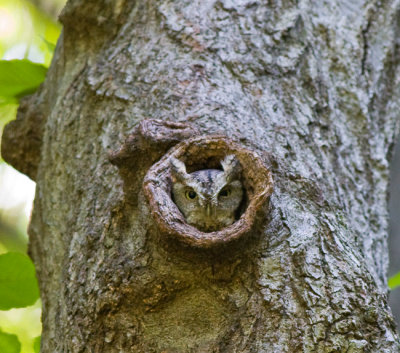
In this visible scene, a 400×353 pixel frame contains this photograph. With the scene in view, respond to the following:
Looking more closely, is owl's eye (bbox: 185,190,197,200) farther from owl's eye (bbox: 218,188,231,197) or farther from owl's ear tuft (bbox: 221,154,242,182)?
owl's ear tuft (bbox: 221,154,242,182)

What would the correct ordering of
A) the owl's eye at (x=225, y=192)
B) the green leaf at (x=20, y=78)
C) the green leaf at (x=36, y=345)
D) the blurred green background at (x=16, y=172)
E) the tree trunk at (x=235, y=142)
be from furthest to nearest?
the blurred green background at (x=16, y=172) < the green leaf at (x=20, y=78) < the green leaf at (x=36, y=345) < the owl's eye at (x=225, y=192) < the tree trunk at (x=235, y=142)

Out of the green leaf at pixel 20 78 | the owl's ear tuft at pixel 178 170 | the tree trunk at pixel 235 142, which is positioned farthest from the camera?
the green leaf at pixel 20 78

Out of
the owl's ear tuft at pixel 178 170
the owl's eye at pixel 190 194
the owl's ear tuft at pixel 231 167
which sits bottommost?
the owl's eye at pixel 190 194

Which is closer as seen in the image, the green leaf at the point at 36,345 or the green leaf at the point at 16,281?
the green leaf at the point at 16,281

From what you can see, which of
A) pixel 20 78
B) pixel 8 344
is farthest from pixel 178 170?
pixel 20 78

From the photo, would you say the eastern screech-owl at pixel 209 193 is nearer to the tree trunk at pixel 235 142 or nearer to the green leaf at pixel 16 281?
the tree trunk at pixel 235 142

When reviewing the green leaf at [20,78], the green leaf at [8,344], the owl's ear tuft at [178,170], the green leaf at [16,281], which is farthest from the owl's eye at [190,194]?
the green leaf at [20,78]

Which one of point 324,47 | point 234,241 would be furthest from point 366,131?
point 234,241
